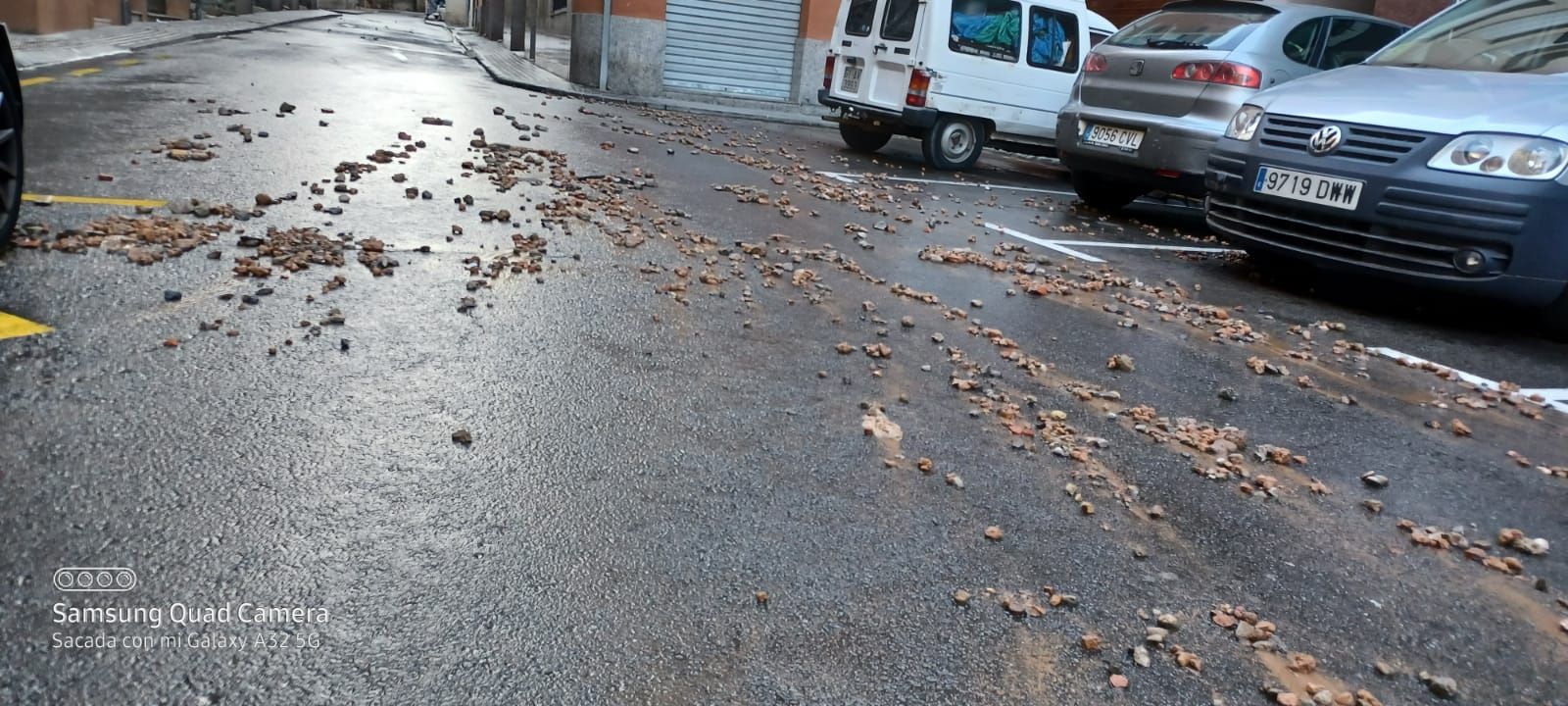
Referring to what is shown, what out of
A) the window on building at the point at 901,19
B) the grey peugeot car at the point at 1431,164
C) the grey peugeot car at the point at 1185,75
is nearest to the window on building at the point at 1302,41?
the grey peugeot car at the point at 1185,75

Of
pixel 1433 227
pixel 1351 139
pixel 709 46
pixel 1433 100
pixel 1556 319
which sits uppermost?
pixel 1433 100

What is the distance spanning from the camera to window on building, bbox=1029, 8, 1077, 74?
11914 millimetres

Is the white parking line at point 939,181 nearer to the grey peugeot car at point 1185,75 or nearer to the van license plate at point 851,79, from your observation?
the grey peugeot car at point 1185,75

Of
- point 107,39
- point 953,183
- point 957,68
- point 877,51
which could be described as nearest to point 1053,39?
point 957,68

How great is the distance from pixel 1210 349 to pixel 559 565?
3841 mm

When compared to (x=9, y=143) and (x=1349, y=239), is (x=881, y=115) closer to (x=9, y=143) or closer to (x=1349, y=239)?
(x=1349, y=239)

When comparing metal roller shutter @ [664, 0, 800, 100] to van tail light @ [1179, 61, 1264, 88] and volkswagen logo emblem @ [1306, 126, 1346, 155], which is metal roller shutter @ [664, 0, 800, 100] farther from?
volkswagen logo emblem @ [1306, 126, 1346, 155]

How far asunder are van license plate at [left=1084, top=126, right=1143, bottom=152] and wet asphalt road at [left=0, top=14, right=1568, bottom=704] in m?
2.87

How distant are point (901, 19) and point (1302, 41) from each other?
4.41 meters

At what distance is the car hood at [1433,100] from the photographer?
5.54 m

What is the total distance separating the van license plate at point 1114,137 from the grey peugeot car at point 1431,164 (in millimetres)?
1718

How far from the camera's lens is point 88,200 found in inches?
212

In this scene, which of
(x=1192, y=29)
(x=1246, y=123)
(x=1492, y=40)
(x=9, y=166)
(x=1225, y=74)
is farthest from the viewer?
(x=1192, y=29)

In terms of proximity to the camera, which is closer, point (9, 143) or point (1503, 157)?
point (9, 143)
